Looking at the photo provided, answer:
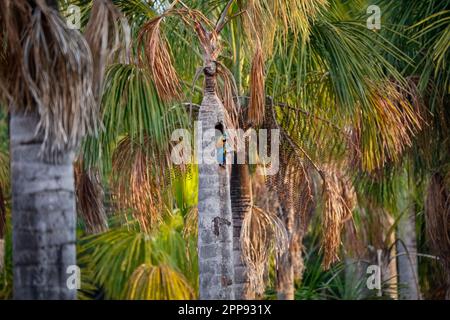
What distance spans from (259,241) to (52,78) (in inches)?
144

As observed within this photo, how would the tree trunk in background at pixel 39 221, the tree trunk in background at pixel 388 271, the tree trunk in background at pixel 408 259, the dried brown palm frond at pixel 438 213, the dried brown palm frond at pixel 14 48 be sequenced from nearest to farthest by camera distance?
the tree trunk in background at pixel 39 221, the dried brown palm frond at pixel 14 48, the dried brown palm frond at pixel 438 213, the tree trunk in background at pixel 408 259, the tree trunk in background at pixel 388 271

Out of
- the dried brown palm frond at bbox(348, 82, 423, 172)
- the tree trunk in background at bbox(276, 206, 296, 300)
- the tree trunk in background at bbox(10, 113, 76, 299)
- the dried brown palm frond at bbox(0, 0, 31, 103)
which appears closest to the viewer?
the tree trunk in background at bbox(10, 113, 76, 299)

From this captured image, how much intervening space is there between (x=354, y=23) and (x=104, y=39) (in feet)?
12.4

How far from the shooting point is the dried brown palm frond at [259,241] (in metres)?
8.82

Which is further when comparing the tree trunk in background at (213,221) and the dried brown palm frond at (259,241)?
the dried brown palm frond at (259,241)

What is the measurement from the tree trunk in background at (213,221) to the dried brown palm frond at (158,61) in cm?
32

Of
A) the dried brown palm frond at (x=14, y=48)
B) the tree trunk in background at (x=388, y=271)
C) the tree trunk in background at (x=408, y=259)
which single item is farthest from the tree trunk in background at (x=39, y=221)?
the tree trunk in background at (x=388, y=271)

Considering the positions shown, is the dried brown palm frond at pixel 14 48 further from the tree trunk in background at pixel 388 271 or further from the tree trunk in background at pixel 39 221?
the tree trunk in background at pixel 388 271

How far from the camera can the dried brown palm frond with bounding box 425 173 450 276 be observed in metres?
10.8

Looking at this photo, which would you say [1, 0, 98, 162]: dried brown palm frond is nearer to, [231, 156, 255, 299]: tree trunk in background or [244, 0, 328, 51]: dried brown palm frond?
[244, 0, 328, 51]: dried brown palm frond

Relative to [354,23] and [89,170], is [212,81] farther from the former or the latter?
[354,23]

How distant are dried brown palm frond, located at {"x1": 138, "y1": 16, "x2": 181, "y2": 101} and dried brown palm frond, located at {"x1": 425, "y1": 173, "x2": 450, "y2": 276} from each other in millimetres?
4047

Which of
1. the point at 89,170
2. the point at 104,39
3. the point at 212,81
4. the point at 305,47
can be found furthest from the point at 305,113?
the point at 104,39

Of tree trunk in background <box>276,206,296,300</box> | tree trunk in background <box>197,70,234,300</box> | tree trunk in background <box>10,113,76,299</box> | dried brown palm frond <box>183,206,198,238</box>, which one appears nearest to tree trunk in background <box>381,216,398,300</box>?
tree trunk in background <box>276,206,296,300</box>
